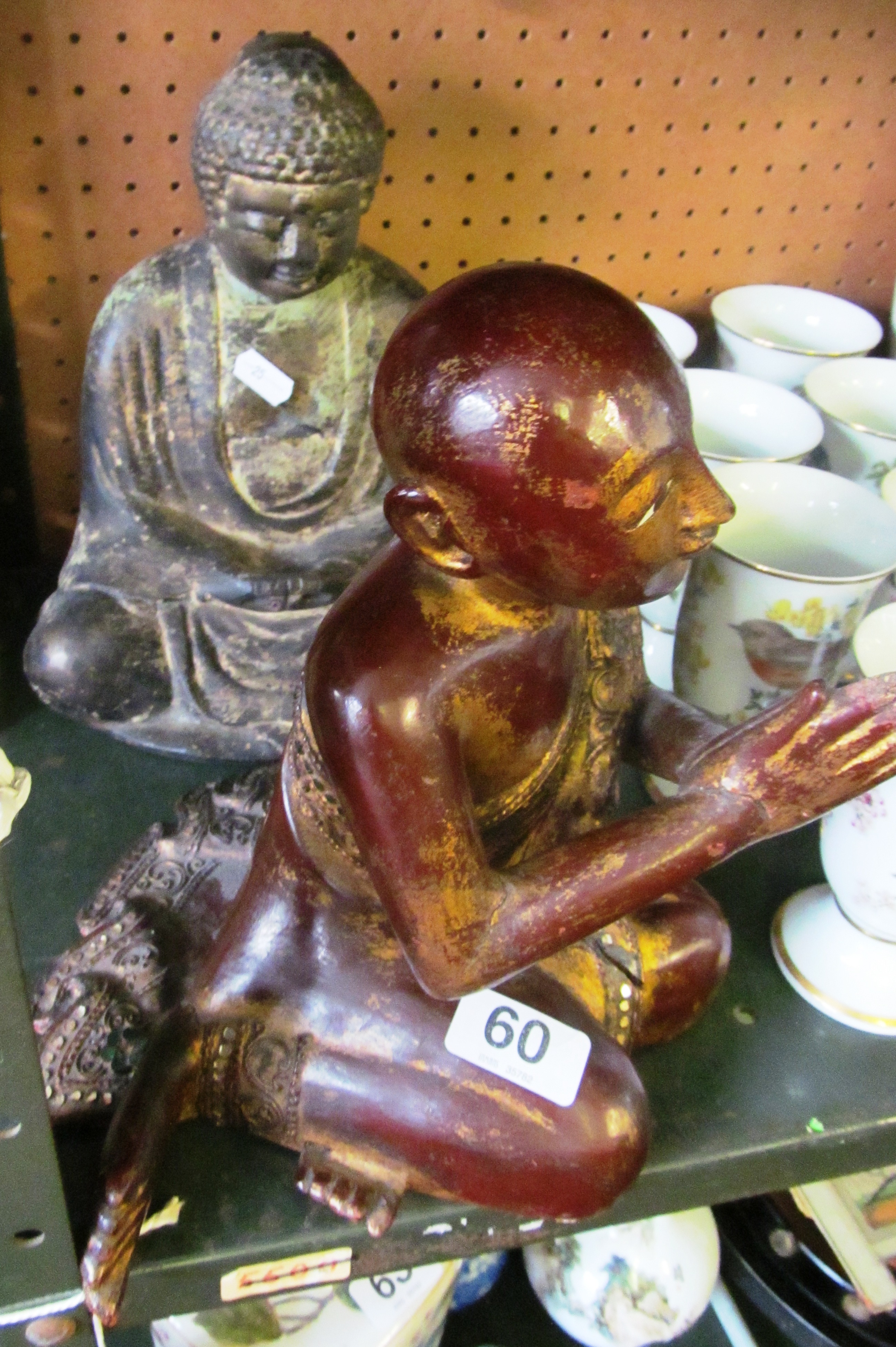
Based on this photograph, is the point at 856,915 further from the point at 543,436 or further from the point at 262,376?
the point at 262,376

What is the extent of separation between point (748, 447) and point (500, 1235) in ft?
2.05

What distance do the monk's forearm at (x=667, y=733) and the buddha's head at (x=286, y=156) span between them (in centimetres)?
45

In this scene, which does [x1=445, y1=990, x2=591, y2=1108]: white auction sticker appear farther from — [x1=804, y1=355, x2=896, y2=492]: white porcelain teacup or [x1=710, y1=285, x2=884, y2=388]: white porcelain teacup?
[x1=710, y1=285, x2=884, y2=388]: white porcelain teacup

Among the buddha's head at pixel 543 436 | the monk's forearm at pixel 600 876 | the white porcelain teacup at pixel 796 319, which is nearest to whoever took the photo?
the buddha's head at pixel 543 436

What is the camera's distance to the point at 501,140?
1110 millimetres

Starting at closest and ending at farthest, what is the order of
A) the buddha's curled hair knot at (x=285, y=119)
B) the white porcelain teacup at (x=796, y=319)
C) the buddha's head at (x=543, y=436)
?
the buddha's head at (x=543, y=436) → the buddha's curled hair knot at (x=285, y=119) → the white porcelain teacup at (x=796, y=319)

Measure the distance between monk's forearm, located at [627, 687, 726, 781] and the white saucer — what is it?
195 millimetres

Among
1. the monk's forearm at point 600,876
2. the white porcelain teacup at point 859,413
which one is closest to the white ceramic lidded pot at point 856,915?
the monk's forearm at point 600,876

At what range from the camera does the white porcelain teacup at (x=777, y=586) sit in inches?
29.6

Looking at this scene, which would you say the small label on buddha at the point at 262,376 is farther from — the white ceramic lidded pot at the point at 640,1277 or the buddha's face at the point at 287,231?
the white ceramic lidded pot at the point at 640,1277

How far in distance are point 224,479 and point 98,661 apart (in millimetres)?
195

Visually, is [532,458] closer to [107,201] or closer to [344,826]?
[344,826]

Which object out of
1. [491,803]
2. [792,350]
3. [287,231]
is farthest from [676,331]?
[491,803]

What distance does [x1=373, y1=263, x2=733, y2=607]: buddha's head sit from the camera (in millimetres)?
448
